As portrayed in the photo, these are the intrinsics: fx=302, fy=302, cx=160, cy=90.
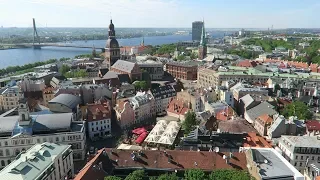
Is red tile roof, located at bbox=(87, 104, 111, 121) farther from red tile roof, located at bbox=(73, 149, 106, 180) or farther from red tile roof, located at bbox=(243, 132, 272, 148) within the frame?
red tile roof, located at bbox=(243, 132, 272, 148)

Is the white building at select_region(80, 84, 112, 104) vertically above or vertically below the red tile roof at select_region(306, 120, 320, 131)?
above

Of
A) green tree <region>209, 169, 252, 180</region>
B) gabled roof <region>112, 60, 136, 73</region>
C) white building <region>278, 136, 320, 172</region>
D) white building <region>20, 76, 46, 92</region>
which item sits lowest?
white building <region>278, 136, 320, 172</region>

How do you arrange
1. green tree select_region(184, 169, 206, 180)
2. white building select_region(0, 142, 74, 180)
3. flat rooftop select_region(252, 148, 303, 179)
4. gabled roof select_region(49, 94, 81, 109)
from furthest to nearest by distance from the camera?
gabled roof select_region(49, 94, 81, 109), white building select_region(0, 142, 74, 180), flat rooftop select_region(252, 148, 303, 179), green tree select_region(184, 169, 206, 180)

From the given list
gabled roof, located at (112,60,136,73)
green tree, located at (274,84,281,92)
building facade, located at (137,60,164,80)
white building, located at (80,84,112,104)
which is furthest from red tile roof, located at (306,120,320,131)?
building facade, located at (137,60,164,80)

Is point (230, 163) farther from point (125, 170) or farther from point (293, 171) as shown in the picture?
point (125, 170)

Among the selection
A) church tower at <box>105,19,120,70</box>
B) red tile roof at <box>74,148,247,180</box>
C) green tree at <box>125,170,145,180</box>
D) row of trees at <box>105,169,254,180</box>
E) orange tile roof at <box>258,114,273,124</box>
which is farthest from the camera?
church tower at <box>105,19,120,70</box>

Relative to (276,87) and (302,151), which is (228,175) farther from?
(276,87)

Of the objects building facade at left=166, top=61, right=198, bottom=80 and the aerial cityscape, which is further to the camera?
building facade at left=166, top=61, right=198, bottom=80

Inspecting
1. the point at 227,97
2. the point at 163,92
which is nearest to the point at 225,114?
the point at 227,97
